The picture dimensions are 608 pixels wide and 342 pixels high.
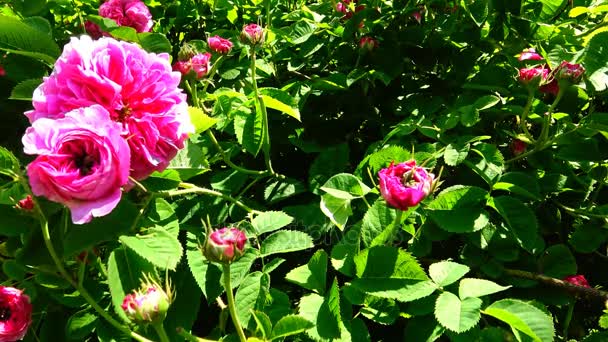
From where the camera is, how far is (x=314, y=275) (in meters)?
1.14

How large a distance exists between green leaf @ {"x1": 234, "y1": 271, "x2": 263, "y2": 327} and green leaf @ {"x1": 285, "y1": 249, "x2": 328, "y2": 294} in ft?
0.20

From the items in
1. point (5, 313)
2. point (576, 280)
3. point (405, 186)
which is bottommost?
point (576, 280)

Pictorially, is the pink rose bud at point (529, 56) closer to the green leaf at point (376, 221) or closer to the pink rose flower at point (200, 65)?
the green leaf at point (376, 221)

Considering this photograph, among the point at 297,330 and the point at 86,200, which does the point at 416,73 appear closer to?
the point at 297,330

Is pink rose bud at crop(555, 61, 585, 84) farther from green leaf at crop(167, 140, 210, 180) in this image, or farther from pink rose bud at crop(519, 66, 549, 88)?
green leaf at crop(167, 140, 210, 180)

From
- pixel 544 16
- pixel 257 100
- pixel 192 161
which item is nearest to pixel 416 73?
pixel 544 16

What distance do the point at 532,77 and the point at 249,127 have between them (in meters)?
0.76

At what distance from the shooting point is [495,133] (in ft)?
5.75


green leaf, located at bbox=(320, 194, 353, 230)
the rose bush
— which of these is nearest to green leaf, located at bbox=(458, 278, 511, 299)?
the rose bush

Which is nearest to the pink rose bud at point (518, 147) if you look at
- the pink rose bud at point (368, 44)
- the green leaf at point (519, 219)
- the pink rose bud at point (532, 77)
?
the pink rose bud at point (532, 77)

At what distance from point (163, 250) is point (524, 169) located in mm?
1159

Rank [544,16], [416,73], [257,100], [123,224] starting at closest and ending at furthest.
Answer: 1. [123,224]
2. [257,100]
3. [544,16]
4. [416,73]

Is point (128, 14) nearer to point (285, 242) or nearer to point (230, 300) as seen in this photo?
point (285, 242)

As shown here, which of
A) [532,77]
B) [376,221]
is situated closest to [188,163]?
[376,221]
